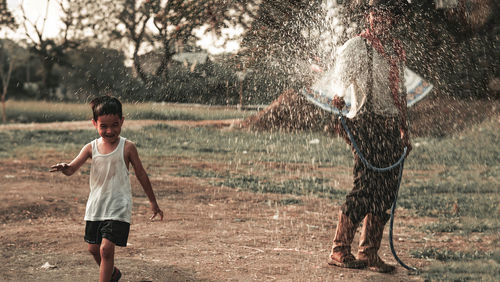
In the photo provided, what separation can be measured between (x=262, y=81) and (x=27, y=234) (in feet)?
27.3

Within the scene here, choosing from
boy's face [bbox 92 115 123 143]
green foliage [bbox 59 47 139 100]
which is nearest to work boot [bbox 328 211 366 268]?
boy's face [bbox 92 115 123 143]

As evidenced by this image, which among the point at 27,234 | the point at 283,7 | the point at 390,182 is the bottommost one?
the point at 27,234

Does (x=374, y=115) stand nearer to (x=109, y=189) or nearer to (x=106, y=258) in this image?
(x=109, y=189)

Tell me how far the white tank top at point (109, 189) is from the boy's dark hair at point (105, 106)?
20cm

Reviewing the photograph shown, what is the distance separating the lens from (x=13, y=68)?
64.8 ft

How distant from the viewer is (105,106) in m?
2.89

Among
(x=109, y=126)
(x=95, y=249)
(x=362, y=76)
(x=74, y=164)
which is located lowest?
(x=95, y=249)

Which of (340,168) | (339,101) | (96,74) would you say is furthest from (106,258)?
(96,74)

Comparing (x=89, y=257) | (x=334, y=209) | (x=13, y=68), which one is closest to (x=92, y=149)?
(x=89, y=257)

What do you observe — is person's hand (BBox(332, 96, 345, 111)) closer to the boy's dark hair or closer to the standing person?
the standing person

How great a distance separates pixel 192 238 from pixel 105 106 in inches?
73.5

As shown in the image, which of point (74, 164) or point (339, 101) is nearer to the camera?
point (74, 164)

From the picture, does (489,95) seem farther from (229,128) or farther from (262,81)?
(229,128)

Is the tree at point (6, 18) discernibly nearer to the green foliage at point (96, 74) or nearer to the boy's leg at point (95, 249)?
the green foliage at point (96, 74)
